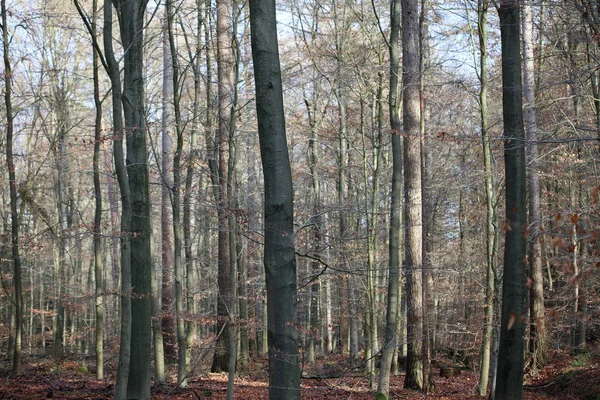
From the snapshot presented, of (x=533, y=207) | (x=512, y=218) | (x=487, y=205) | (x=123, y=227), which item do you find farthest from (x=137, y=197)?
(x=533, y=207)

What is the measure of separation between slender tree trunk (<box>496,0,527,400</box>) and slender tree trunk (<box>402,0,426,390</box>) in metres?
3.69

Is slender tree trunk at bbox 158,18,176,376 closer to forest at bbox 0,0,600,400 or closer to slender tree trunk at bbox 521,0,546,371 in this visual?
forest at bbox 0,0,600,400

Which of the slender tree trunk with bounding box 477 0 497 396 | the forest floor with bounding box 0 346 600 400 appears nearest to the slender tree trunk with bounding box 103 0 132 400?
the forest floor with bounding box 0 346 600 400

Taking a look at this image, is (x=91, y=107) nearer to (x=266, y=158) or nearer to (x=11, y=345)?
(x=11, y=345)

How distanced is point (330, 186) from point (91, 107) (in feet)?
37.6

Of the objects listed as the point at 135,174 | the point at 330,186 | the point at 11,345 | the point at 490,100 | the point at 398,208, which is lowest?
the point at 11,345

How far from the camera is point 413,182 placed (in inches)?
484

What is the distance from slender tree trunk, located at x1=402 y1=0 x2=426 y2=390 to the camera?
38.8ft

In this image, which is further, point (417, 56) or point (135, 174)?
point (417, 56)

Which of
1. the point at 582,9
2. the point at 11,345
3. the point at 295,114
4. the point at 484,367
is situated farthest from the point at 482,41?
the point at 11,345

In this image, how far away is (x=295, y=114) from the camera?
66.5 feet

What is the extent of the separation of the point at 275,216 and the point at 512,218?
412 cm

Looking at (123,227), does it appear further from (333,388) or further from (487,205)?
(487,205)

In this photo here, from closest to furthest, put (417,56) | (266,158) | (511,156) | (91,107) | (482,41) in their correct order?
(266,158) < (511,156) < (482,41) < (417,56) < (91,107)
